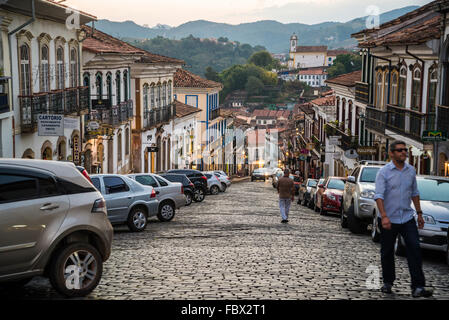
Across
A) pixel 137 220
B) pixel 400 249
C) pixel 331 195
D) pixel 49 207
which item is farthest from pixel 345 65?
pixel 49 207

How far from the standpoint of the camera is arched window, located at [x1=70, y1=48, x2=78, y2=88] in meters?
28.7

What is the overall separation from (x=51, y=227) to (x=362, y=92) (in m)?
34.2

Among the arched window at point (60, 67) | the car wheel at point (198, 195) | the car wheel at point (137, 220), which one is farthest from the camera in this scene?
the car wheel at point (198, 195)

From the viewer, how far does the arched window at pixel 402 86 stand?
104ft

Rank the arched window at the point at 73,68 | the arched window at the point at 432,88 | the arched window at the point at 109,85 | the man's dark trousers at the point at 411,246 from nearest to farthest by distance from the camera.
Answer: the man's dark trousers at the point at 411,246
the arched window at the point at 432,88
the arched window at the point at 73,68
the arched window at the point at 109,85

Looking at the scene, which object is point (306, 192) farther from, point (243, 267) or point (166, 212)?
point (243, 267)

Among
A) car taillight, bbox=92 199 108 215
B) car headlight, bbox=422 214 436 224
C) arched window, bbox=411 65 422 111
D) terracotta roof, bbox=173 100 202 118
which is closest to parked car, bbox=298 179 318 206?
arched window, bbox=411 65 422 111

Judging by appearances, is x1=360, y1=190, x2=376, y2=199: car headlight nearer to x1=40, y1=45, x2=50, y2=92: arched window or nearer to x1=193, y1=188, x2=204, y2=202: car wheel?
x1=40, y1=45, x2=50, y2=92: arched window

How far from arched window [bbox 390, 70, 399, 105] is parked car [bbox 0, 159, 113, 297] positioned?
26.8 meters

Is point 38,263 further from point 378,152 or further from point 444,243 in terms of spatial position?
point 378,152

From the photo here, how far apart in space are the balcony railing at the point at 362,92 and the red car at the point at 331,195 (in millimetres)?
15514

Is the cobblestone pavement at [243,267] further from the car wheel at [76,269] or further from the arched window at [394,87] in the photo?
the arched window at [394,87]

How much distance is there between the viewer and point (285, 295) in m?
8.29

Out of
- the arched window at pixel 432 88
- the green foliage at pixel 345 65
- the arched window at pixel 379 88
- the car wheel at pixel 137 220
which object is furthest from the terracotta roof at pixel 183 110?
the green foliage at pixel 345 65
